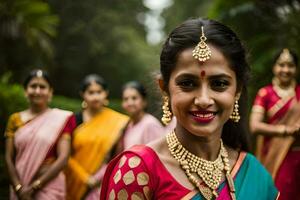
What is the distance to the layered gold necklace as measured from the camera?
225 cm

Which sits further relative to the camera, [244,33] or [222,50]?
[244,33]

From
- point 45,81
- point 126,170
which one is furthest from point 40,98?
point 126,170

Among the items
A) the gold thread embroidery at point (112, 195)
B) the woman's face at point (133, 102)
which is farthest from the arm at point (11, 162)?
the gold thread embroidery at point (112, 195)

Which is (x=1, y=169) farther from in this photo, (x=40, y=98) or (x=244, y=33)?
(x=244, y=33)

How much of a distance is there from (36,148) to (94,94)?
4.04 ft

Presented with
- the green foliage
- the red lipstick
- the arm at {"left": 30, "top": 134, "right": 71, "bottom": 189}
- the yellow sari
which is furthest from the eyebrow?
the green foliage

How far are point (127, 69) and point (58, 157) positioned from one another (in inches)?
694

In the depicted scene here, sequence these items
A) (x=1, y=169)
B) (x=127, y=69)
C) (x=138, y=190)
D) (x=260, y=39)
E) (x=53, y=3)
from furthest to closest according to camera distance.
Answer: (x=127, y=69) → (x=53, y=3) → (x=260, y=39) → (x=1, y=169) → (x=138, y=190)

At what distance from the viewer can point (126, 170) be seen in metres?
2.15

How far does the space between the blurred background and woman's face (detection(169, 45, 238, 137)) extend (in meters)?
0.34

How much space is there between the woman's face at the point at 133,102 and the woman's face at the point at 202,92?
4780mm

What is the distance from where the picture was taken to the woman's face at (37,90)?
18.1 ft

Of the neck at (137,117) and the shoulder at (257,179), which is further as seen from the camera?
the neck at (137,117)

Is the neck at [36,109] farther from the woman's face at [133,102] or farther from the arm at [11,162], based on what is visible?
the woman's face at [133,102]
